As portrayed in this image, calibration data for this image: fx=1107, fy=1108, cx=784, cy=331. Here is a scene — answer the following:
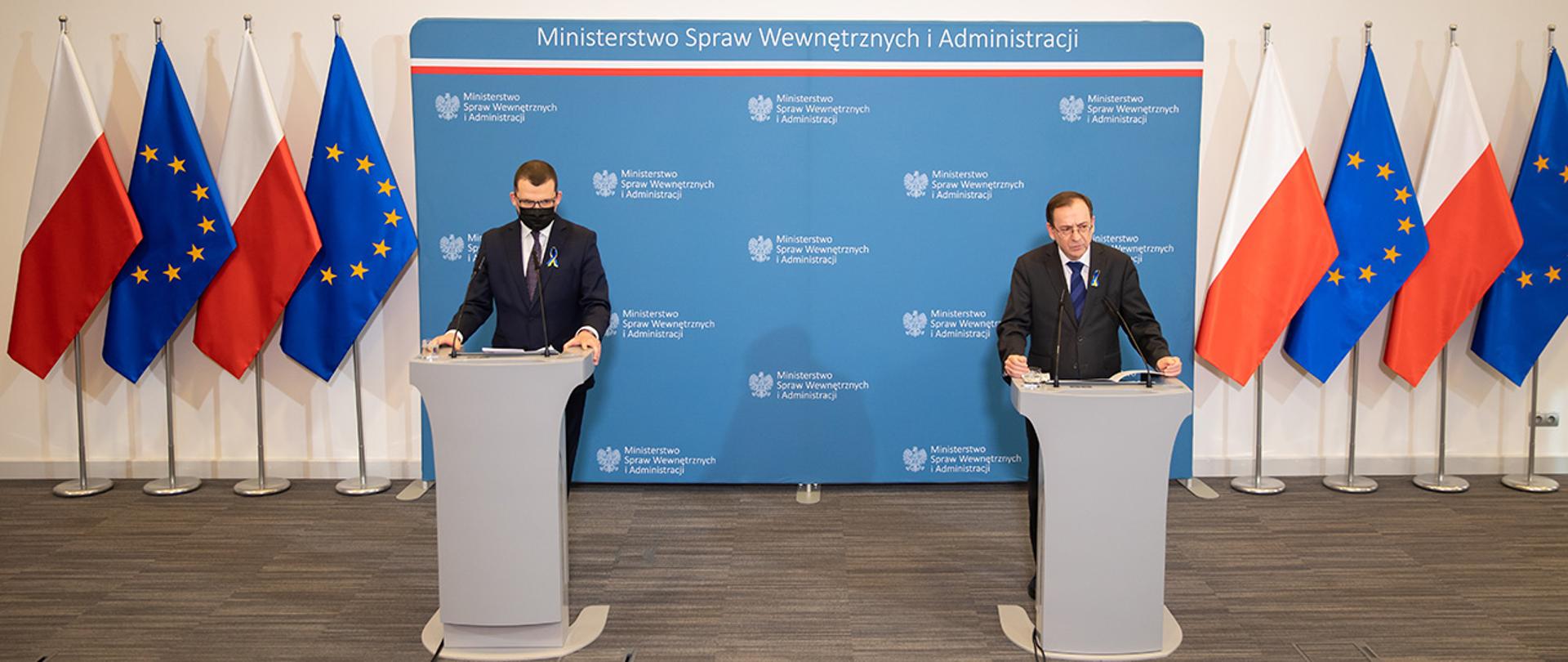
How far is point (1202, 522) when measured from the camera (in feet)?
16.2

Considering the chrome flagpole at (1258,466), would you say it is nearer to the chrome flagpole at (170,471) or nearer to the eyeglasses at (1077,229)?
the eyeglasses at (1077,229)

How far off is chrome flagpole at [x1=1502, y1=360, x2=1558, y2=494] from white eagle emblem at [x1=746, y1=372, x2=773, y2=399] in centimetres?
367

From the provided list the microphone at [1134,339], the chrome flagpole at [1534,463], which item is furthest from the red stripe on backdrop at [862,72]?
the microphone at [1134,339]

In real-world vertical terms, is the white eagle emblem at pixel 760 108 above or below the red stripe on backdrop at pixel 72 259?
above

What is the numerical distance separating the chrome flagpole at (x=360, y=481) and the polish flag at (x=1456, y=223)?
5.07m

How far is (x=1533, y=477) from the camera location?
18.1 ft

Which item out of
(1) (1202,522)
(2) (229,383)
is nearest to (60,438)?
(2) (229,383)

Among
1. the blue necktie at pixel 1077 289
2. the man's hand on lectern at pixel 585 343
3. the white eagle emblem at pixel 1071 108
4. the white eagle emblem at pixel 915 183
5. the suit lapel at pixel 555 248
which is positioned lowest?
the man's hand on lectern at pixel 585 343

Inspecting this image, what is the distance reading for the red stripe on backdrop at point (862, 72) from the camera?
17.2ft

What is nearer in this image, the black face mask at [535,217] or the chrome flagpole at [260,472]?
the black face mask at [535,217]

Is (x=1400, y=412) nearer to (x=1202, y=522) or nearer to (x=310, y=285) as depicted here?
(x=1202, y=522)

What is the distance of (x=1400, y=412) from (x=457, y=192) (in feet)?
16.0

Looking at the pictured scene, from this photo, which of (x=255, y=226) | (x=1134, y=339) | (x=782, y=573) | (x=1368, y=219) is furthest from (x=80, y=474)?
(x=1368, y=219)

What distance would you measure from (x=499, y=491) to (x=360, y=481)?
2.52 m
